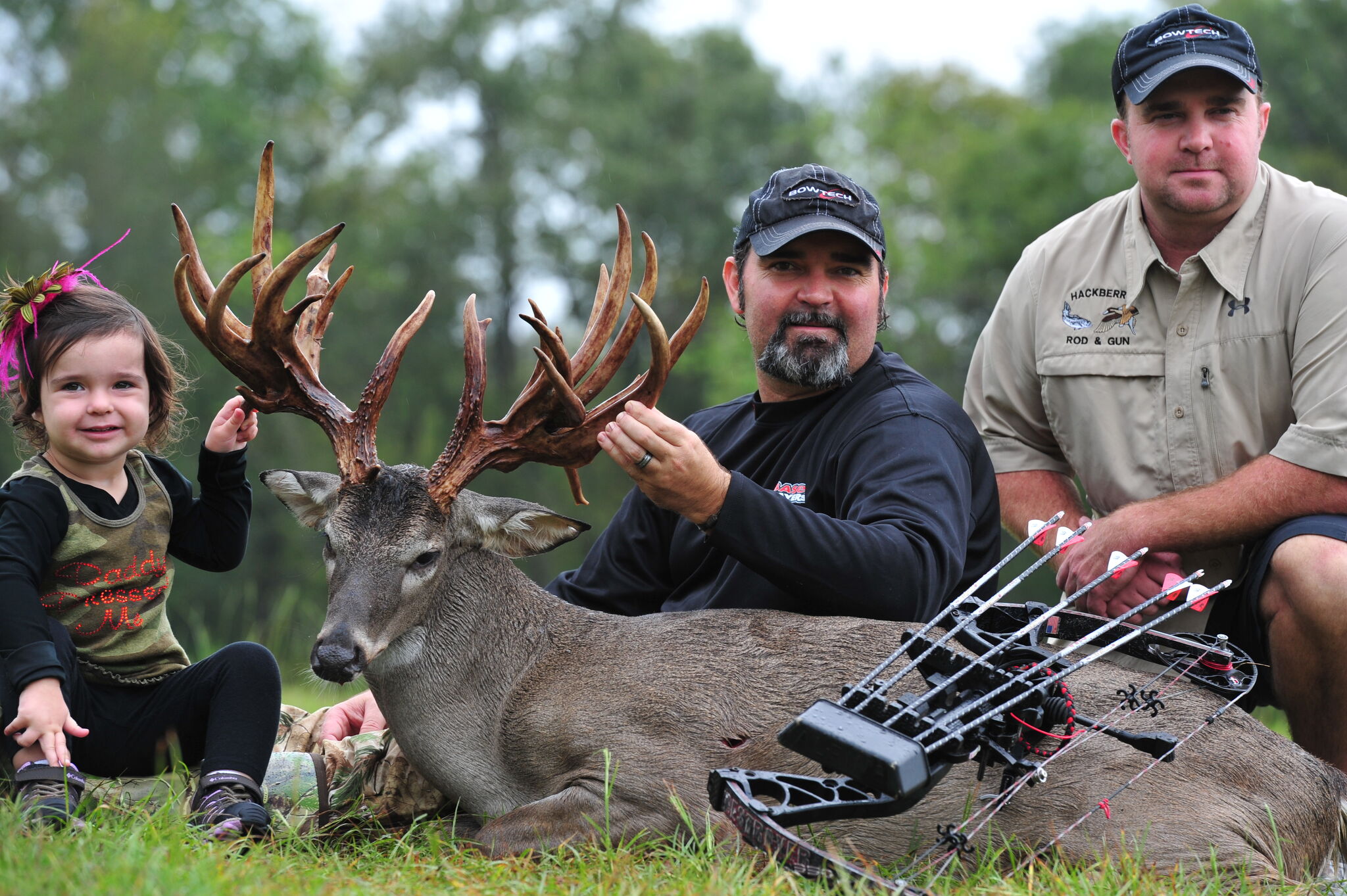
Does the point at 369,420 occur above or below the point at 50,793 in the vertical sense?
above

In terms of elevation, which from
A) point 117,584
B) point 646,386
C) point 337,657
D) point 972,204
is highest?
point 972,204

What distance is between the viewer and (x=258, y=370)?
4562mm

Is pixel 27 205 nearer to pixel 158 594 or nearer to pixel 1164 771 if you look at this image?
pixel 158 594

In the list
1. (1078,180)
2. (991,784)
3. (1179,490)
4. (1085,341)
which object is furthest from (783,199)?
(1078,180)

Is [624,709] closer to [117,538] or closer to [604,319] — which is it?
[604,319]

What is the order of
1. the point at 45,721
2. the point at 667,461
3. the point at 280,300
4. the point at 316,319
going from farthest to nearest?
the point at 316,319
the point at 280,300
the point at 667,461
the point at 45,721

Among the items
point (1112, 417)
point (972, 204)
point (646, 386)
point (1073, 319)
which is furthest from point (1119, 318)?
point (972, 204)

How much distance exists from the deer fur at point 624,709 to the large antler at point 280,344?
0.18 metres

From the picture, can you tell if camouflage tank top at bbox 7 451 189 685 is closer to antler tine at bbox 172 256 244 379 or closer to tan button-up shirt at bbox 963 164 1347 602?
antler tine at bbox 172 256 244 379

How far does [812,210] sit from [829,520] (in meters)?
1.39

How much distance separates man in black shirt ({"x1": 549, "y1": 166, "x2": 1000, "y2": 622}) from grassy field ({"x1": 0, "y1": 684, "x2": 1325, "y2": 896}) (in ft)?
2.86

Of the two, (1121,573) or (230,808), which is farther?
(1121,573)

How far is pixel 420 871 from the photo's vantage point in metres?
3.74

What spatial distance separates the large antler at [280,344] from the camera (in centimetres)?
436
